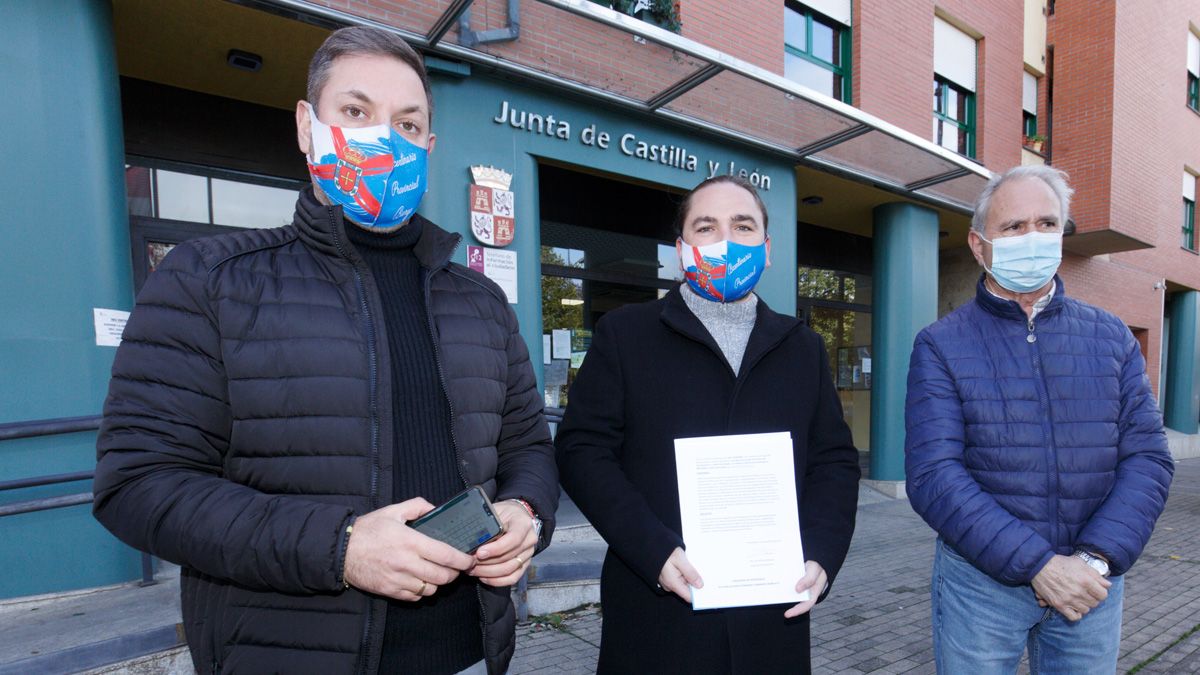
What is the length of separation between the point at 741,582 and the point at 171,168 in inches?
239

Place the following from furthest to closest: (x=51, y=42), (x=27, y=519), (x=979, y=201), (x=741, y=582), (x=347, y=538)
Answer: (x=51, y=42)
(x=27, y=519)
(x=979, y=201)
(x=741, y=582)
(x=347, y=538)

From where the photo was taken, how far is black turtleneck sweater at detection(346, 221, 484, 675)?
133 cm

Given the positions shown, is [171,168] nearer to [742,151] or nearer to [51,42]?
[51,42]

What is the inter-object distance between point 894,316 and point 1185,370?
12.8 m

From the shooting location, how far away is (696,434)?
5.88 feet

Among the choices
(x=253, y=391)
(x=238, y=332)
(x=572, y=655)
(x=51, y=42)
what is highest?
(x=51, y=42)

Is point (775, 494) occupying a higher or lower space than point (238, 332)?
lower

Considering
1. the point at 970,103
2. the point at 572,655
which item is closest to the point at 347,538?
the point at 572,655

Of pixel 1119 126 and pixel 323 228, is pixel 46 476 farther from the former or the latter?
pixel 1119 126

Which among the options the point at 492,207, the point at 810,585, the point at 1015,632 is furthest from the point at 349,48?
the point at 492,207

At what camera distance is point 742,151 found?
7.23 m

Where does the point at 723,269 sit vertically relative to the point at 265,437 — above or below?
above

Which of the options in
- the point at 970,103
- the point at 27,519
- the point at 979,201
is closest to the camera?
the point at 979,201

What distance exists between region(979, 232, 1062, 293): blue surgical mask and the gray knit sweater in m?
0.88
